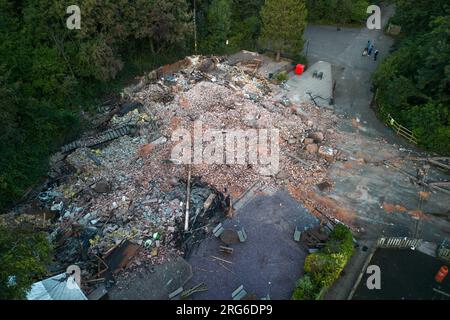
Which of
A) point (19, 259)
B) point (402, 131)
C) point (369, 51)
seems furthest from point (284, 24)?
point (19, 259)

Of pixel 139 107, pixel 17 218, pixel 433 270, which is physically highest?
pixel 139 107

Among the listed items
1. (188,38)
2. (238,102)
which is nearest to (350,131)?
(238,102)

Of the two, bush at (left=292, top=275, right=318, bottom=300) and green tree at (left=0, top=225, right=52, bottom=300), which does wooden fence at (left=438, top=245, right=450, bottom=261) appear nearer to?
bush at (left=292, top=275, right=318, bottom=300)

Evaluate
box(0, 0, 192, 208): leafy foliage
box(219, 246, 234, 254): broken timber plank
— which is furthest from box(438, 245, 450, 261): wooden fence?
box(0, 0, 192, 208): leafy foliage

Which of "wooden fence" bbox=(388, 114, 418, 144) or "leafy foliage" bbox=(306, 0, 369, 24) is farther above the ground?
"leafy foliage" bbox=(306, 0, 369, 24)

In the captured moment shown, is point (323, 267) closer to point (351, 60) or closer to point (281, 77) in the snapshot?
point (281, 77)

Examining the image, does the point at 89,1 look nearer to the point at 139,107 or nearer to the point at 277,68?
the point at 139,107
